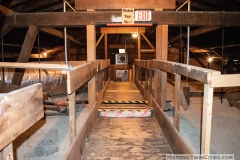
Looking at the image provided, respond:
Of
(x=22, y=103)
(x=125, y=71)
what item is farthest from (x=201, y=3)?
(x=125, y=71)

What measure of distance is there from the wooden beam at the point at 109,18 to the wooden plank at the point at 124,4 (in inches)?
3.9

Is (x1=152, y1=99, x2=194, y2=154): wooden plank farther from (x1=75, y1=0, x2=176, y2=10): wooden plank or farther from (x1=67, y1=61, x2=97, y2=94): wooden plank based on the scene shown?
(x1=75, y1=0, x2=176, y2=10): wooden plank

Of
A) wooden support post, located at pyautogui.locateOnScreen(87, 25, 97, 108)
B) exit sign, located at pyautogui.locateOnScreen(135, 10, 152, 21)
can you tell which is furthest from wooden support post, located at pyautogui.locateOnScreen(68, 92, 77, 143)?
exit sign, located at pyautogui.locateOnScreen(135, 10, 152, 21)

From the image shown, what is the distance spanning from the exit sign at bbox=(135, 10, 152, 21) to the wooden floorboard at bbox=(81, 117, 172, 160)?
174 cm

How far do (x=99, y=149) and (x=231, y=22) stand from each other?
3075 mm

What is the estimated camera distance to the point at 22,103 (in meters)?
0.91

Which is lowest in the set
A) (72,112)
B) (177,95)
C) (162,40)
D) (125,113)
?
(125,113)

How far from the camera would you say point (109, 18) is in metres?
3.68

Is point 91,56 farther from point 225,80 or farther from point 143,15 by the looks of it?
point 225,80

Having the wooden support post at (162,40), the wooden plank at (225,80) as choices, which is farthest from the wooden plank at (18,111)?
the wooden support post at (162,40)

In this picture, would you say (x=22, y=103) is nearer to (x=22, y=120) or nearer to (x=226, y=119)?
(x=22, y=120)

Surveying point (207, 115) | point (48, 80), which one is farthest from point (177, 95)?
point (48, 80)

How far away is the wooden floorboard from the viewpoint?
99.7 inches

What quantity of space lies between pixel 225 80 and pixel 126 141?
1.76 m
